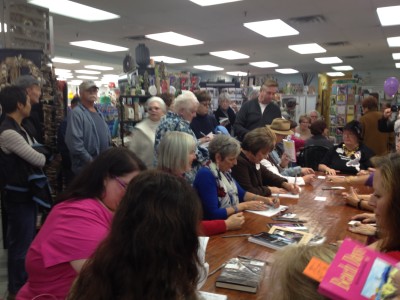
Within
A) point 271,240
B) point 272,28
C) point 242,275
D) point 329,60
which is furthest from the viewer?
point 329,60

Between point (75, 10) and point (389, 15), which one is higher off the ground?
point (389, 15)

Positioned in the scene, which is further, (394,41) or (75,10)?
(394,41)

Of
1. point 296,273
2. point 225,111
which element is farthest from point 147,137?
point 296,273

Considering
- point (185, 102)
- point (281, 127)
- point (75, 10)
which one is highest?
point (75, 10)

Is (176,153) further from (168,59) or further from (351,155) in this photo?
(168,59)

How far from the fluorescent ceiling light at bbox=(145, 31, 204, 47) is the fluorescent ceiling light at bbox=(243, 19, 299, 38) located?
5.15 feet

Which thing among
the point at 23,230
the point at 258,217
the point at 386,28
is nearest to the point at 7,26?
the point at 23,230

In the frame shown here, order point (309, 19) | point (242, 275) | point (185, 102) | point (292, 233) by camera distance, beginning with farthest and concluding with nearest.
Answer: point (309, 19), point (185, 102), point (292, 233), point (242, 275)

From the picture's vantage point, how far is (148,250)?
899 millimetres

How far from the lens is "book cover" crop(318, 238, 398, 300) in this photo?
2.27 feet

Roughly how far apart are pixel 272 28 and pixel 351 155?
375 cm

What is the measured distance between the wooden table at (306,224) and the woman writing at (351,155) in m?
0.78

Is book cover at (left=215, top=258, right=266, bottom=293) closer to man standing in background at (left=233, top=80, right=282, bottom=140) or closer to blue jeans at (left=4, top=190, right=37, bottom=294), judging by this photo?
blue jeans at (left=4, top=190, right=37, bottom=294)

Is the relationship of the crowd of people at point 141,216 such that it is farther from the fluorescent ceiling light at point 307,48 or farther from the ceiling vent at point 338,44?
the fluorescent ceiling light at point 307,48
